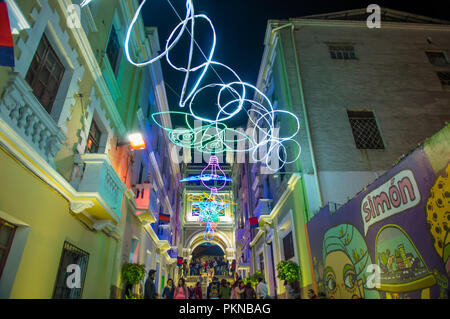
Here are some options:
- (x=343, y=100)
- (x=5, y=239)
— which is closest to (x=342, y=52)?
(x=343, y=100)

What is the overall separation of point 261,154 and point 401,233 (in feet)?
48.1

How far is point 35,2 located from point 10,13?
133 centimetres

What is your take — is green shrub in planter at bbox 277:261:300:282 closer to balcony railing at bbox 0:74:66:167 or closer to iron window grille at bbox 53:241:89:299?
iron window grille at bbox 53:241:89:299

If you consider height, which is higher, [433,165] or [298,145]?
[298,145]

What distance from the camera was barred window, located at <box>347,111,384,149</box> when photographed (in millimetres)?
13602

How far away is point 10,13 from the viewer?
16.6 ft

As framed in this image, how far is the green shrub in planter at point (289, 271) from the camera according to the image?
461 inches

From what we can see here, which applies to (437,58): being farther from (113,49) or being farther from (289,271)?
(113,49)

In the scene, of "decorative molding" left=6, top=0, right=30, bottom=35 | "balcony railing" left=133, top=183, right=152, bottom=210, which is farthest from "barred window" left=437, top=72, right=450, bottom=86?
"decorative molding" left=6, top=0, right=30, bottom=35

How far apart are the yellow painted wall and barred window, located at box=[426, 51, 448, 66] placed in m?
21.4

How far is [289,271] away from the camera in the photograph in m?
11.7

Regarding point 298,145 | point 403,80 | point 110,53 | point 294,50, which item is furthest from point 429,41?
point 110,53

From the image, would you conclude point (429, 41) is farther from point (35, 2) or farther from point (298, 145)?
point (35, 2)
